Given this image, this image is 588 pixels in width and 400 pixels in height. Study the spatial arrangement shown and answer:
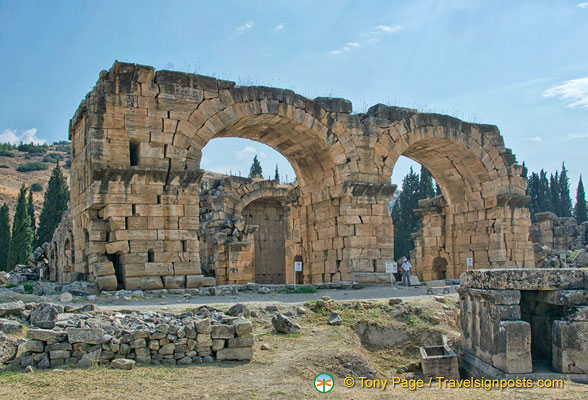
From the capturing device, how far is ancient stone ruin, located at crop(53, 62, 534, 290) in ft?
44.0

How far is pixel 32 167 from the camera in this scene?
66500 millimetres

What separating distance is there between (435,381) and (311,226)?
1055cm

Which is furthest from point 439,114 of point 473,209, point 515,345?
point 515,345

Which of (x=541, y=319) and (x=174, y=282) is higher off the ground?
(x=174, y=282)

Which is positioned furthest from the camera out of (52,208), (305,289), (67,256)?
(52,208)

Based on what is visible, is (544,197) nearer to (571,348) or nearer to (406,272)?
(406,272)

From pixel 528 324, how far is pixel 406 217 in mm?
32298

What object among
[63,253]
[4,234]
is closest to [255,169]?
[4,234]

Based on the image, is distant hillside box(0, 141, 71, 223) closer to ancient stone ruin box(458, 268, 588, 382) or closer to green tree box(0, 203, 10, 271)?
green tree box(0, 203, 10, 271)

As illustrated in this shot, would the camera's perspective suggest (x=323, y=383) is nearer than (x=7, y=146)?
Yes

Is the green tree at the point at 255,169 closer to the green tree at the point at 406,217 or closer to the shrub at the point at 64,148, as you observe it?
the green tree at the point at 406,217

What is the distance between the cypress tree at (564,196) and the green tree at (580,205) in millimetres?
1236

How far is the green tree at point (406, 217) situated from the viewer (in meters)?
37.7

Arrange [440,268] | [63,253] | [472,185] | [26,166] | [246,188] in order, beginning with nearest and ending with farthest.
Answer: [63,253] → [472,185] → [440,268] → [246,188] → [26,166]
